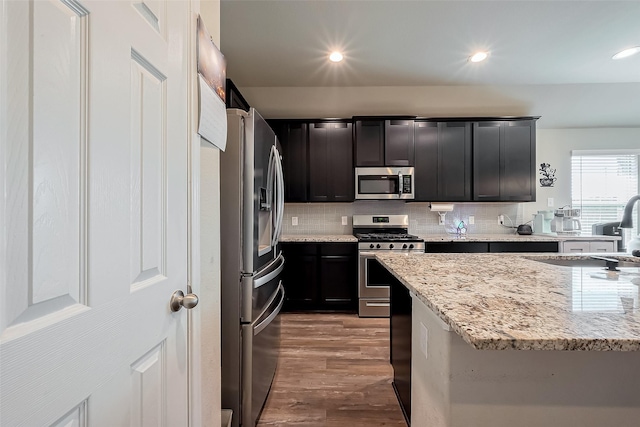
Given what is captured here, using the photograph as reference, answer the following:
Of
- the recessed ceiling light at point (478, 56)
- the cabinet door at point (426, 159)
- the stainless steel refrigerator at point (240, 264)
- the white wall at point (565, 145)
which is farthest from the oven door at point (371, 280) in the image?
the white wall at point (565, 145)

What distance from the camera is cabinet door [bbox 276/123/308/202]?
12.0 feet

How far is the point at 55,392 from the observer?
480mm

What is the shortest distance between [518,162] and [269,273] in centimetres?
347

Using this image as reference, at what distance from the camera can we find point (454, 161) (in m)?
3.65

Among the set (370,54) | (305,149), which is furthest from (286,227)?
(370,54)

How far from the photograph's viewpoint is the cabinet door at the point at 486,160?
3613 millimetres

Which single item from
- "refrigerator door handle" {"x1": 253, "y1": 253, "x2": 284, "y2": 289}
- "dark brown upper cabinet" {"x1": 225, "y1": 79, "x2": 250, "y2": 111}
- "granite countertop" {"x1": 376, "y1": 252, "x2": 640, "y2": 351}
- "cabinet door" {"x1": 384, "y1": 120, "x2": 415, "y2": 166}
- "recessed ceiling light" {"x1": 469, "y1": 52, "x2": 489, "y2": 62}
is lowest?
"refrigerator door handle" {"x1": 253, "y1": 253, "x2": 284, "y2": 289}

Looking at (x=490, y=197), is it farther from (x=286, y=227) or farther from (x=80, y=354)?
(x=80, y=354)

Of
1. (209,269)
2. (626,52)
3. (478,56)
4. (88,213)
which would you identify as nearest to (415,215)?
(478,56)

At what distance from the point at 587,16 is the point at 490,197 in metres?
1.89

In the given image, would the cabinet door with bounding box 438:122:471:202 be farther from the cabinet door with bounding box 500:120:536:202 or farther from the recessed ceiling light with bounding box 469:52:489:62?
the recessed ceiling light with bounding box 469:52:489:62

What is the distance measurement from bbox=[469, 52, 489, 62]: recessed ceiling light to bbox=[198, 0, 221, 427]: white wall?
2768 millimetres

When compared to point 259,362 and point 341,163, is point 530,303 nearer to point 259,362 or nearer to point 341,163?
point 259,362

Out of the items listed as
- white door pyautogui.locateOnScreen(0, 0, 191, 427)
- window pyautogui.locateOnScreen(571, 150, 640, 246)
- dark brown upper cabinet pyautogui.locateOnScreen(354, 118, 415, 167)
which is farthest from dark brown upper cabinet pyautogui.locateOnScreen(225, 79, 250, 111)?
window pyautogui.locateOnScreen(571, 150, 640, 246)
